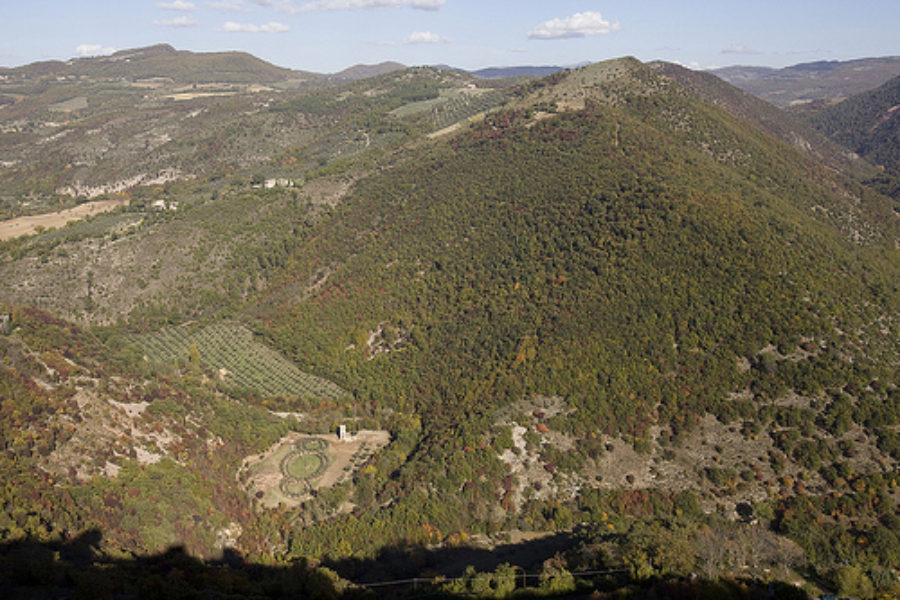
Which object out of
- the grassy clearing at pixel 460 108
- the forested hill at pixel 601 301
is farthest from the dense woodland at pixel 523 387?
the grassy clearing at pixel 460 108

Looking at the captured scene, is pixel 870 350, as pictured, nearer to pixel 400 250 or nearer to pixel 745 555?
pixel 745 555

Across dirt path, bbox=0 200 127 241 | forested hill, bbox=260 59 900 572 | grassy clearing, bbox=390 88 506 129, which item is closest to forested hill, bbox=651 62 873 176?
forested hill, bbox=260 59 900 572

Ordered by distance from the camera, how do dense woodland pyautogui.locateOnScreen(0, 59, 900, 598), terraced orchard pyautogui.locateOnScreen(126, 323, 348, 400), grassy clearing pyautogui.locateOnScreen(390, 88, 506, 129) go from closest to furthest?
dense woodland pyautogui.locateOnScreen(0, 59, 900, 598) < terraced orchard pyautogui.locateOnScreen(126, 323, 348, 400) < grassy clearing pyautogui.locateOnScreen(390, 88, 506, 129)

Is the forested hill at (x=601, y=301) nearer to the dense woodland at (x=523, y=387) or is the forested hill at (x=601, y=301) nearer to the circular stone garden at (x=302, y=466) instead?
the dense woodland at (x=523, y=387)

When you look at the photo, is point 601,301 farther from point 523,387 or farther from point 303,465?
point 303,465

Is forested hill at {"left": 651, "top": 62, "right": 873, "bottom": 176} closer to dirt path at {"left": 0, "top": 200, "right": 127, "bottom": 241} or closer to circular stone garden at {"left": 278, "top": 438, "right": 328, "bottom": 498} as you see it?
circular stone garden at {"left": 278, "top": 438, "right": 328, "bottom": 498}

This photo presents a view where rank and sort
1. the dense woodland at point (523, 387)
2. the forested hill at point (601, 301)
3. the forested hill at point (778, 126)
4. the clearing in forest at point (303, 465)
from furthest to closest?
the forested hill at point (778, 126) → the clearing in forest at point (303, 465) → the forested hill at point (601, 301) → the dense woodland at point (523, 387)

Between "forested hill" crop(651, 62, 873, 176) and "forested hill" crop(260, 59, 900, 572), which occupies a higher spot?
"forested hill" crop(651, 62, 873, 176)

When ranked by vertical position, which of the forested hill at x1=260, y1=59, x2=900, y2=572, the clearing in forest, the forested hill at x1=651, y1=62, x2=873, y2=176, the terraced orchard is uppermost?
the forested hill at x1=651, y1=62, x2=873, y2=176
